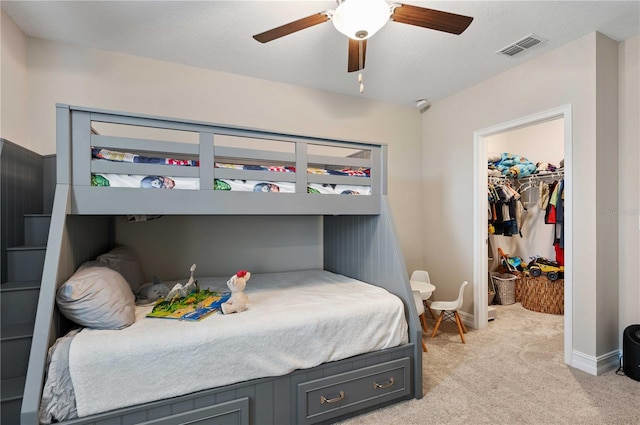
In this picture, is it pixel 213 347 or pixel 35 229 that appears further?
pixel 35 229

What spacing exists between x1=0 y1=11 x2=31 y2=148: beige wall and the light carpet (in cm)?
299

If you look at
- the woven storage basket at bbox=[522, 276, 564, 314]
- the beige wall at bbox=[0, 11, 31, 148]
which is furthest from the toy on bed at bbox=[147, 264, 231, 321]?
the woven storage basket at bbox=[522, 276, 564, 314]

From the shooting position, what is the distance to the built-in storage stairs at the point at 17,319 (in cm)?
133

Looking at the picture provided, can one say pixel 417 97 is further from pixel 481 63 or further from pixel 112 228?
pixel 112 228

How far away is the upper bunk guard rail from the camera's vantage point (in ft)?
5.19

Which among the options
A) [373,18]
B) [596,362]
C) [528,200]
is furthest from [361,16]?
[528,200]

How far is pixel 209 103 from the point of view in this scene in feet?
9.68

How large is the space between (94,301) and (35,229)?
0.88 metres

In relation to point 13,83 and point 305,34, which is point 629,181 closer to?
point 305,34

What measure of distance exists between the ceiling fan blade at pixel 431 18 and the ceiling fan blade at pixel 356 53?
281 millimetres

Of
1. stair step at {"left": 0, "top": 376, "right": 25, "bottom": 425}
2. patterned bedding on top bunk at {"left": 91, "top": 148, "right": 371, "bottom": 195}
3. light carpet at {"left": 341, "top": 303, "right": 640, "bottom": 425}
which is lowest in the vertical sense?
light carpet at {"left": 341, "top": 303, "right": 640, "bottom": 425}

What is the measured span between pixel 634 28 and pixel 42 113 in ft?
15.0

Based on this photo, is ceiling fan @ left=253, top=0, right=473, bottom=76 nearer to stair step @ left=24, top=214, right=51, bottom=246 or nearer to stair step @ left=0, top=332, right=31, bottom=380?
stair step @ left=24, top=214, right=51, bottom=246

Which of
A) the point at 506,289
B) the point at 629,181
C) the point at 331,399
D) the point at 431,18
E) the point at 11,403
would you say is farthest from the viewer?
the point at 506,289
